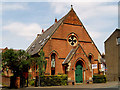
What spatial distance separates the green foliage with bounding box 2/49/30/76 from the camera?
798 inches

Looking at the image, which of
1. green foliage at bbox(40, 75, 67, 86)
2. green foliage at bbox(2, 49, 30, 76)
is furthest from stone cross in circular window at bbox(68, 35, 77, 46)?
green foliage at bbox(2, 49, 30, 76)

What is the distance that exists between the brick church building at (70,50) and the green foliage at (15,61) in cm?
526

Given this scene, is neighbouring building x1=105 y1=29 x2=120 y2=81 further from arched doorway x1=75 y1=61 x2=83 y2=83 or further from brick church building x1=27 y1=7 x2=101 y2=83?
arched doorway x1=75 y1=61 x2=83 y2=83

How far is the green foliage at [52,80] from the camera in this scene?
74.2 feet

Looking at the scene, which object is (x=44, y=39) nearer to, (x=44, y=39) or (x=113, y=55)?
(x=44, y=39)

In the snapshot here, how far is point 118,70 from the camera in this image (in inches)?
1496

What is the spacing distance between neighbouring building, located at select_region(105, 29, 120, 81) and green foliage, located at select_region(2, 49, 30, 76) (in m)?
25.6

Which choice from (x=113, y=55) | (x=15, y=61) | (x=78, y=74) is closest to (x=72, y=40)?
(x=78, y=74)

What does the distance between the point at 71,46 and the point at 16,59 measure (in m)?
11.6

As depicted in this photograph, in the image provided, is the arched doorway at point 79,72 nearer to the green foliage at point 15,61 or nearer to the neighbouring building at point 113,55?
the green foliage at point 15,61

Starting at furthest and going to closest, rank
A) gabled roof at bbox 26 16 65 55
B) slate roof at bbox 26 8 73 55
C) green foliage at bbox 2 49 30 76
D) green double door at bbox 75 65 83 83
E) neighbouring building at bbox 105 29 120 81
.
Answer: neighbouring building at bbox 105 29 120 81 → gabled roof at bbox 26 16 65 55 → slate roof at bbox 26 8 73 55 → green double door at bbox 75 65 83 83 → green foliage at bbox 2 49 30 76

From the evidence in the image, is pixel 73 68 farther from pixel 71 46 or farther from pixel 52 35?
pixel 52 35

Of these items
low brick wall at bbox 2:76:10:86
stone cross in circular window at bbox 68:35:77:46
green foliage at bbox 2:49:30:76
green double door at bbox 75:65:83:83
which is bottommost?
low brick wall at bbox 2:76:10:86

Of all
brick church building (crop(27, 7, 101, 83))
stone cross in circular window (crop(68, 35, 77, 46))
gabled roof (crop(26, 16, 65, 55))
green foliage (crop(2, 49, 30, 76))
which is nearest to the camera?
green foliage (crop(2, 49, 30, 76))
